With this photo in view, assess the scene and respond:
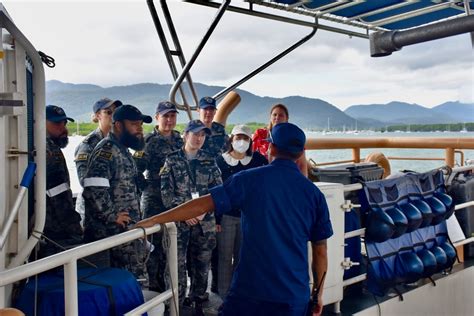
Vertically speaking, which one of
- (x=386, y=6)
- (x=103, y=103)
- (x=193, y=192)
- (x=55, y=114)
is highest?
(x=386, y=6)

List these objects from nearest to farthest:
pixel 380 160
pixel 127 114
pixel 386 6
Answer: pixel 127 114
pixel 386 6
pixel 380 160

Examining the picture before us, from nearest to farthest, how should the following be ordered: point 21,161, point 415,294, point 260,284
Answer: point 21,161
point 260,284
point 415,294

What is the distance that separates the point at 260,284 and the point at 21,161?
42.4 inches

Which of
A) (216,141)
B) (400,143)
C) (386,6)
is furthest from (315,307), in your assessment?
(400,143)

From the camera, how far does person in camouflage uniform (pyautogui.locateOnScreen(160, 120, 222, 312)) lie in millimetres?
3207

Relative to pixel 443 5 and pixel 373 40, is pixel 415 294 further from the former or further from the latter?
pixel 443 5

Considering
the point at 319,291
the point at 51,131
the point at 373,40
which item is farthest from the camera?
the point at 373,40

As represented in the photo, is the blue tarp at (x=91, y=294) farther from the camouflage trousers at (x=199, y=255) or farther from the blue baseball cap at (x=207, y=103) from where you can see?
the blue baseball cap at (x=207, y=103)

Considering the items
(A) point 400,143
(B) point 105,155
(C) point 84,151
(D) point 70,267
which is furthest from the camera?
(A) point 400,143

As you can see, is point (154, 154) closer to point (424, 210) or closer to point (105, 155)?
point (105, 155)

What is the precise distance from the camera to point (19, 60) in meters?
2.00

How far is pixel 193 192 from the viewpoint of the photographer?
3342mm

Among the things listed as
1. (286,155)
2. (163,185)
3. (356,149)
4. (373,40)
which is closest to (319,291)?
(286,155)

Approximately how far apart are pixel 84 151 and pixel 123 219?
56 cm
